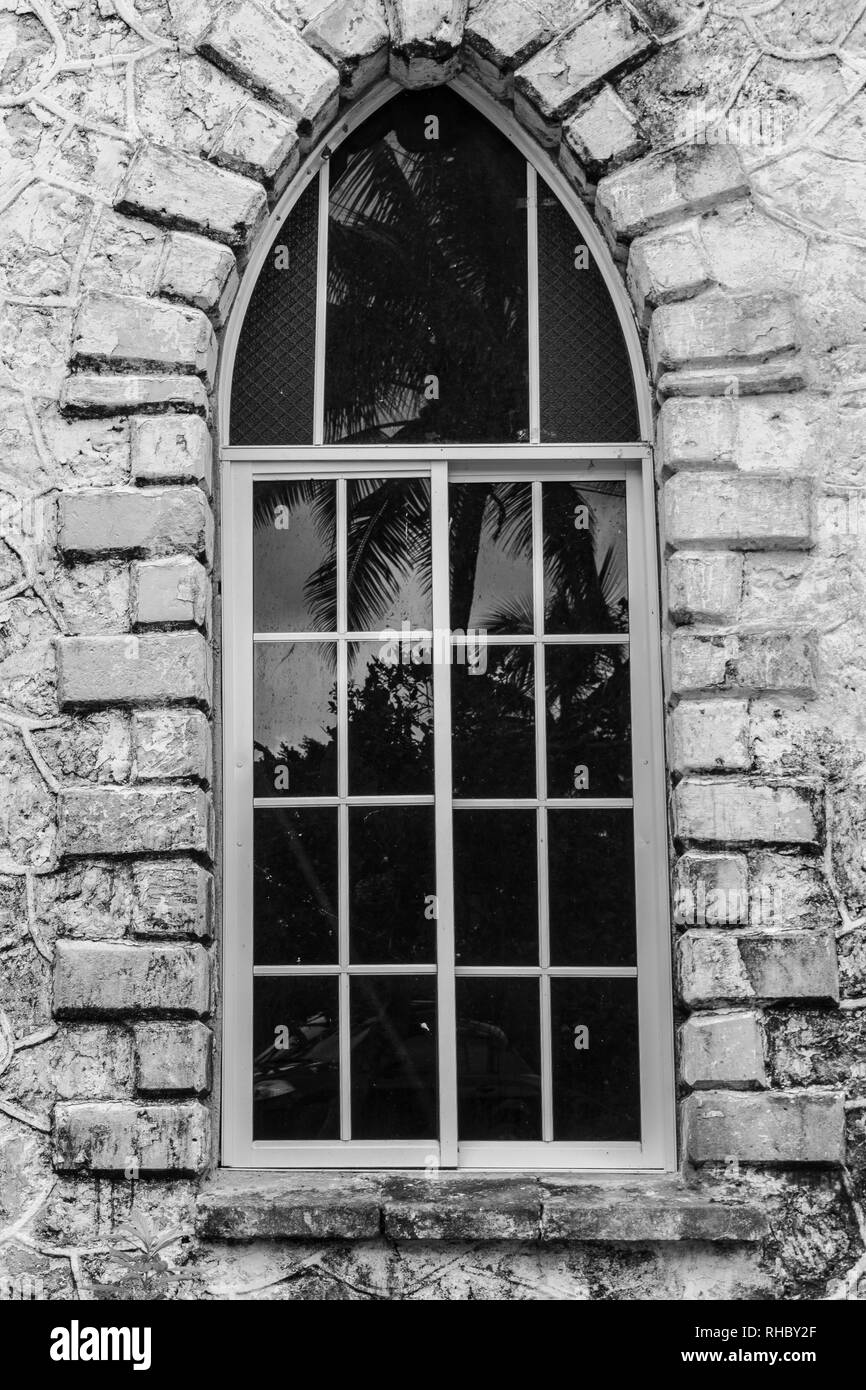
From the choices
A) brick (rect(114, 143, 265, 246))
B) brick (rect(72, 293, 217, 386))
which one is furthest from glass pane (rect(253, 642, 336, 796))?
brick (rect(114, 143, 265, 246))

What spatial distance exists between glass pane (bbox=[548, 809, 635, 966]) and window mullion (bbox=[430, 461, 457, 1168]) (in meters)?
0.29

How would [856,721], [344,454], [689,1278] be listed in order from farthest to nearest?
[344,454] → [856,721] → [689,1278]

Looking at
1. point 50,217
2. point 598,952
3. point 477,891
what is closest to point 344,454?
point 50,217

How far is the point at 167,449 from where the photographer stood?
11.6 feet

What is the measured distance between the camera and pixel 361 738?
12.0 feet

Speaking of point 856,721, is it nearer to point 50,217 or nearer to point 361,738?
point 361,738

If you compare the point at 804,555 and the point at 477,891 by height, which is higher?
the point at 804,555

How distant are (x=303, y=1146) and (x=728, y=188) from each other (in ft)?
9.58

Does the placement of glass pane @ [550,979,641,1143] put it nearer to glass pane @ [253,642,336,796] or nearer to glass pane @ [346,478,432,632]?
glass pane @ [253,642,336,796]

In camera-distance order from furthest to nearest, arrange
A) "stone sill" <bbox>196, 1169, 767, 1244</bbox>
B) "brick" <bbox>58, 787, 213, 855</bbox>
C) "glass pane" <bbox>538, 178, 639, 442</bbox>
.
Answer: "glass pane" <bbox>538, 178, 639, 442</bbox>, "brick" <bbox>58, 787, 213, 855</bbox>, "stone sill" <bbox>196, 1169, 767, 1244</bbox>

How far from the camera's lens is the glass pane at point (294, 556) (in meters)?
3.70

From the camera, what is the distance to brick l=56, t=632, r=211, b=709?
346 centimetres

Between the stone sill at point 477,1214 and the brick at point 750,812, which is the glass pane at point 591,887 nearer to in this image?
the brick at point 750,812

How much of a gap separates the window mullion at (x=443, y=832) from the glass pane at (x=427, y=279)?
247 mm
